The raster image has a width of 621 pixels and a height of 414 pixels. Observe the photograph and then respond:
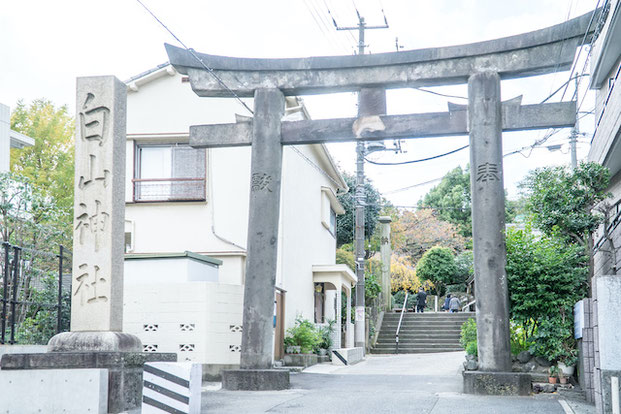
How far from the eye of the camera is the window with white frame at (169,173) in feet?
65.4

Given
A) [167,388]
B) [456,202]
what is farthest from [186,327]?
[456,202]

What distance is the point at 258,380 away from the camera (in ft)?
41.7

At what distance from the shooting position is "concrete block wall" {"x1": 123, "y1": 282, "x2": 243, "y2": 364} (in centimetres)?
1580

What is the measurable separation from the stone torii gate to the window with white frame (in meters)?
5.57

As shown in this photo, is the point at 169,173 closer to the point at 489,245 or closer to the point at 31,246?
the point at 31,246

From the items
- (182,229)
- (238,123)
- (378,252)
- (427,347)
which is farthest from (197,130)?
(378,252)

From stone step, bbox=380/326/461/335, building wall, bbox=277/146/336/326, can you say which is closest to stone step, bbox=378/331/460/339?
stone step, bbox=380/326/461/335

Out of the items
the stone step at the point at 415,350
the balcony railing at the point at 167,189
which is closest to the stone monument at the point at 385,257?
the stone step at the point at 415,350

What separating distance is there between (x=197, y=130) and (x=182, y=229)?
608cm

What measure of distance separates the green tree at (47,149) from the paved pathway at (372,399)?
18.8 m

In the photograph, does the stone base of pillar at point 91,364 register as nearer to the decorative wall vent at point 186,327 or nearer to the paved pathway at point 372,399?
the paved pathway at point 372,399

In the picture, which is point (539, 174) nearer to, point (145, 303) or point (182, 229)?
point (145, 303)

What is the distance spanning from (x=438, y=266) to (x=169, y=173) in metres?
22.8

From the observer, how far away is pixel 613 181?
1603 centimetres
